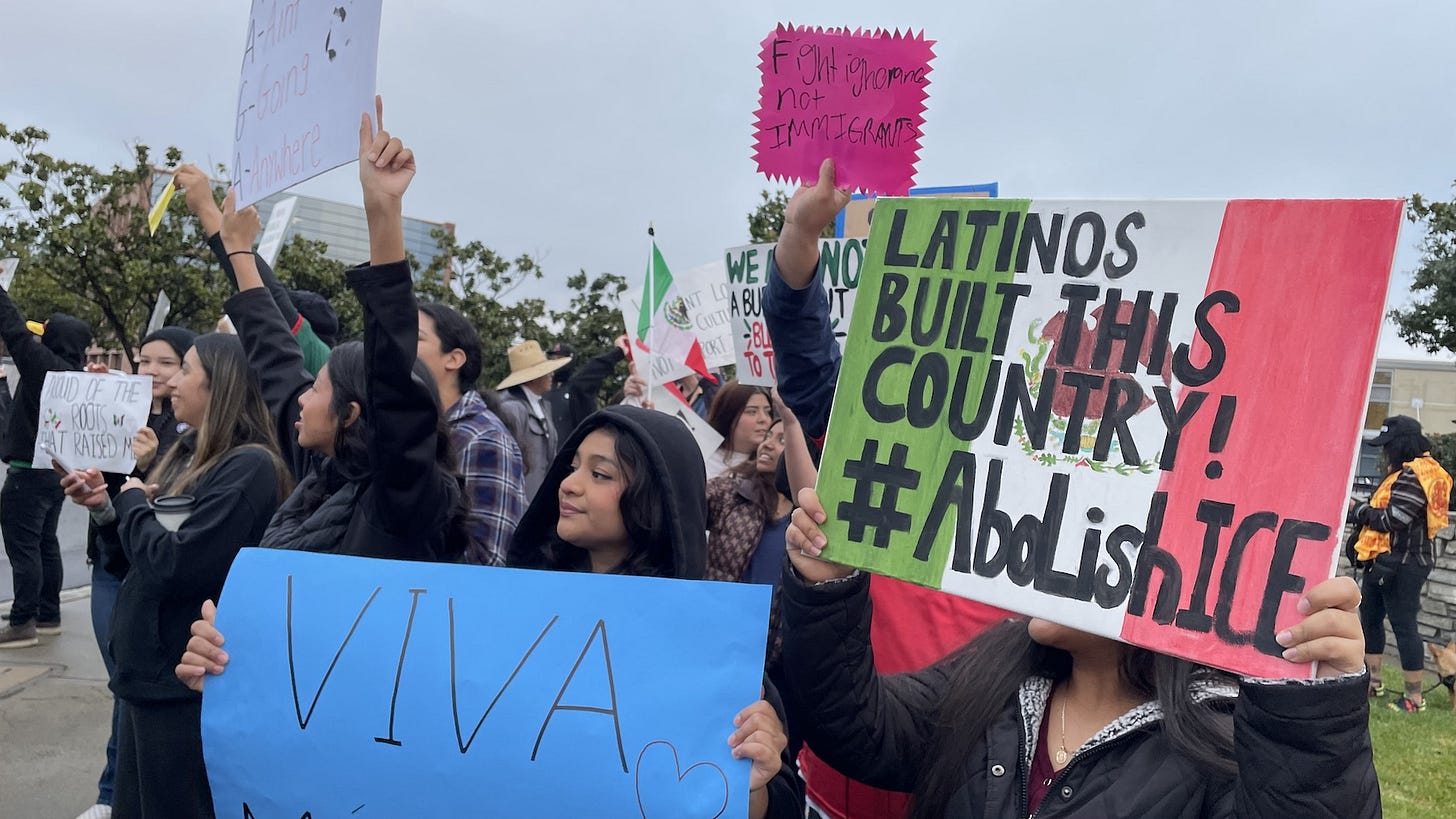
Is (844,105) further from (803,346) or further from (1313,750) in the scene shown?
(1313,750)

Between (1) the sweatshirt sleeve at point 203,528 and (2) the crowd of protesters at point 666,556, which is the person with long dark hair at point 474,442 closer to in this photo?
(2) the crowd of protesters at point 666,556

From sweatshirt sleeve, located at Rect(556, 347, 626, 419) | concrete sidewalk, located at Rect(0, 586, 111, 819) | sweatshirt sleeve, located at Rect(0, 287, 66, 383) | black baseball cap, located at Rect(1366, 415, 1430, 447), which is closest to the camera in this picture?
concrete sidewalk, located at Rect(0, 586, 111, 819)

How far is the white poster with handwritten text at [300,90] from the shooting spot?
242 cm

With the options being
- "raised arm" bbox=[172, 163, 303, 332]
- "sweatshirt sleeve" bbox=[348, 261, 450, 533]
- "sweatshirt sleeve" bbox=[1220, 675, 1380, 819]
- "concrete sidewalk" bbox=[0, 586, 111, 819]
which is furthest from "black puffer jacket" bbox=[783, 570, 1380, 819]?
"concrete sidewalk" bbox=[0, 586, 111, 819]

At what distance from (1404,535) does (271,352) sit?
24.0 ft

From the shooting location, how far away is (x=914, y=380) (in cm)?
167

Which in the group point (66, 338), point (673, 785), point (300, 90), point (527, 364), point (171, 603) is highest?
point (300, 90)

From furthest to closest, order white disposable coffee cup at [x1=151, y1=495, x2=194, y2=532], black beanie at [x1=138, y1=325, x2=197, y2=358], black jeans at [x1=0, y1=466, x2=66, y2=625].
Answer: black jeans at [x1=0, y1=466, x2=66, y2=625] → black beanie at [x1=138, y1=325, x2=197, y2=358] → white disposable coffee cup at [x1=151, y1=495, x2=194, y2=532]

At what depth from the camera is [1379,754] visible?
19.2 feet

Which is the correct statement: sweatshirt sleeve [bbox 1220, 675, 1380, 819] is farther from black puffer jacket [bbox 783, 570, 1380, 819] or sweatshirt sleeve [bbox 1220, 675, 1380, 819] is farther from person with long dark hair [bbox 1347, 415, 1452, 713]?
person with long dark hair [bbox 1347, 415, 1452, 713]

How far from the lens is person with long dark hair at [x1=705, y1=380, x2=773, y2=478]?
482cm

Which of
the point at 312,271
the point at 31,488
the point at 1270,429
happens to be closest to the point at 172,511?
the point at 1270,429

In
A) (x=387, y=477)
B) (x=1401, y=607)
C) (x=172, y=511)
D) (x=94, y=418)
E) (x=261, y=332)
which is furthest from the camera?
(x=1401, y=607)

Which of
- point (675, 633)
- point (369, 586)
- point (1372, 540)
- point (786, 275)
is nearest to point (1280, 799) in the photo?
point (675, 633)
